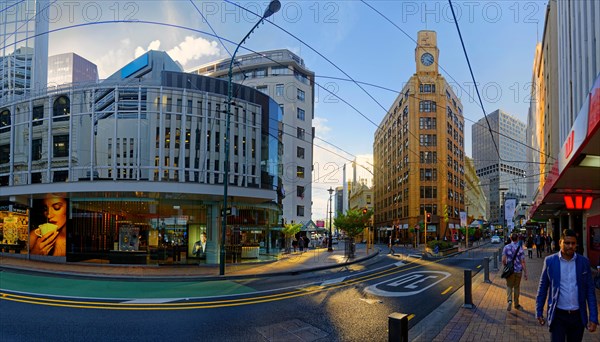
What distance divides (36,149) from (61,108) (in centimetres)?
281

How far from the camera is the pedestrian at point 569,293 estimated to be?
4.98 metres

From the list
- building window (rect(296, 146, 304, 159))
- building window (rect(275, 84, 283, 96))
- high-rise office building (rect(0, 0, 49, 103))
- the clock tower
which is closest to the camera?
high-rise office building (rect(0, 0, 49, 103))

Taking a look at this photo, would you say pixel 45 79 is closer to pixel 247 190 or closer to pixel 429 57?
pixel 247 190

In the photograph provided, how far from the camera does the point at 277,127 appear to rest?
3072cm

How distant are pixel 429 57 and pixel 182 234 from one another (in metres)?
62.0

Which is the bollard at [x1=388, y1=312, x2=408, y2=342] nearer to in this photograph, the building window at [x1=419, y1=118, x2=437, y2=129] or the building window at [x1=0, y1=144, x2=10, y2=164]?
the building window at [x1=0, y1=144, x2=10, y2=164]

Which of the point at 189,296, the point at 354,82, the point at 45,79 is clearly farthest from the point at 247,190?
the point at 45,79

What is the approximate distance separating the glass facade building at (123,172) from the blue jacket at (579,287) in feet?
58.4

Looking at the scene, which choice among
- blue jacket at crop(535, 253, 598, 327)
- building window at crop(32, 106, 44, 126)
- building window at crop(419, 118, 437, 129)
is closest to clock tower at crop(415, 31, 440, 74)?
building window at crop(419, 118, 437, 129)

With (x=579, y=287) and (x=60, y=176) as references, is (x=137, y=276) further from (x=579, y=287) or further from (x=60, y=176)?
(x=579, y=287)

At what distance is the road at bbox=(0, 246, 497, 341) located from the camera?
8.09 metres

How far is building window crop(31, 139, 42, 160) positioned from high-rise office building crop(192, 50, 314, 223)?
38.3 metres

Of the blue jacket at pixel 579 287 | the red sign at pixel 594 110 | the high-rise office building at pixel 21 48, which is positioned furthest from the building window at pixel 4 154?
the red sign at pixel 594 110

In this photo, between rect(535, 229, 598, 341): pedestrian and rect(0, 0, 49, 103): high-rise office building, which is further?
rect(0, 0, 49, 103): high-rise office building
